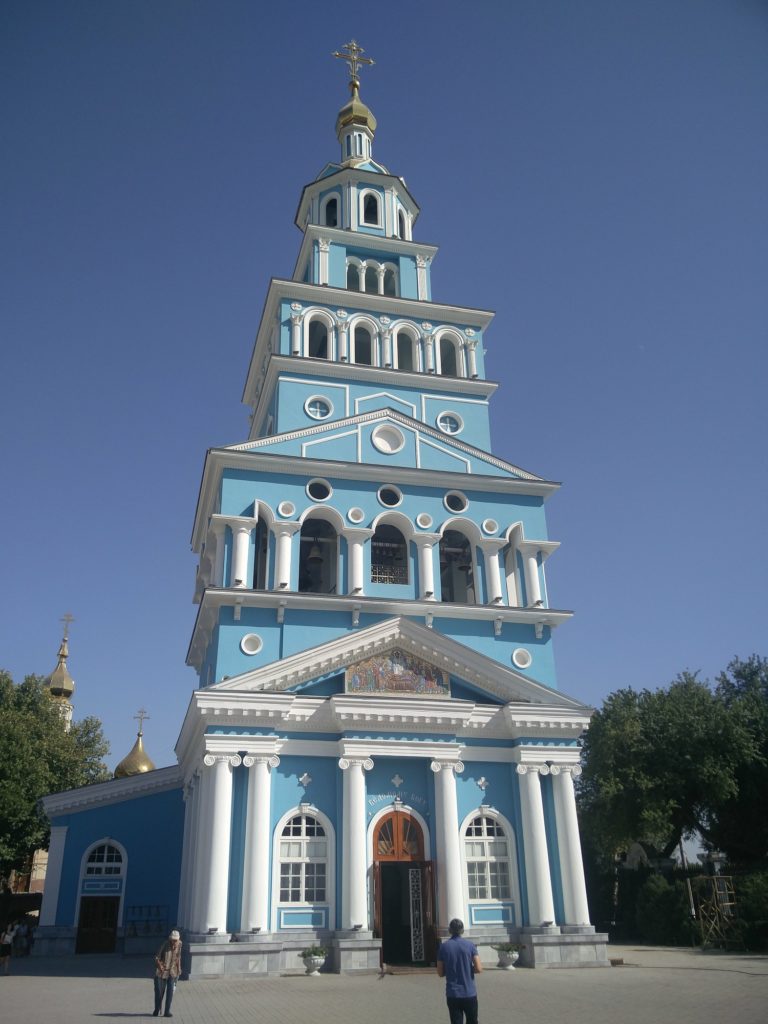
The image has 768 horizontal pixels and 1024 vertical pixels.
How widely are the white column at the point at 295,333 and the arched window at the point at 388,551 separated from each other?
5855mm

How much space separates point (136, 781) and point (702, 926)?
52.7 ft

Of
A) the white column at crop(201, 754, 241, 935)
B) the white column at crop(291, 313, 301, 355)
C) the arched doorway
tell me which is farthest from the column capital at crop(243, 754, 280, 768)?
the white column at crop(291, 313, 301, 355)

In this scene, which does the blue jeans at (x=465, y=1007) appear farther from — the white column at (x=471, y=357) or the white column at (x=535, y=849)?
the white column at (x=471, y=357)

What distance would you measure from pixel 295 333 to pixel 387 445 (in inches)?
184

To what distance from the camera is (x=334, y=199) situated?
29.4 meters

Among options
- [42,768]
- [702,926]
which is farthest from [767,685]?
[42,768]

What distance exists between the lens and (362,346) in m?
27.0

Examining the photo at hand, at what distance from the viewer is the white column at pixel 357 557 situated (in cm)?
2052

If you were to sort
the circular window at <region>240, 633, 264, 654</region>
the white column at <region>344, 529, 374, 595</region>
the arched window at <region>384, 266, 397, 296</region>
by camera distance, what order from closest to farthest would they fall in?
the circular window at <region>240, 633, 264, 654</region>
the white column at <region>344, 529, 374, 595</region>
the arched window at <region>384, 266, 397, 296</region>

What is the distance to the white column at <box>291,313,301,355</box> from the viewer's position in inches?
960

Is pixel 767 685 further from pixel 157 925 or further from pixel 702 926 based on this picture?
pixel 157 925

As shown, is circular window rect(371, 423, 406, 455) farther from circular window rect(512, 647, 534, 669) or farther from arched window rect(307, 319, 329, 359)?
circular window rect(512, 647, 534, 669)

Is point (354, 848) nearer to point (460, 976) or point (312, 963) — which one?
point (312, 963)

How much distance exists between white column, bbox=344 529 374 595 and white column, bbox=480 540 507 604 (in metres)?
3.06
